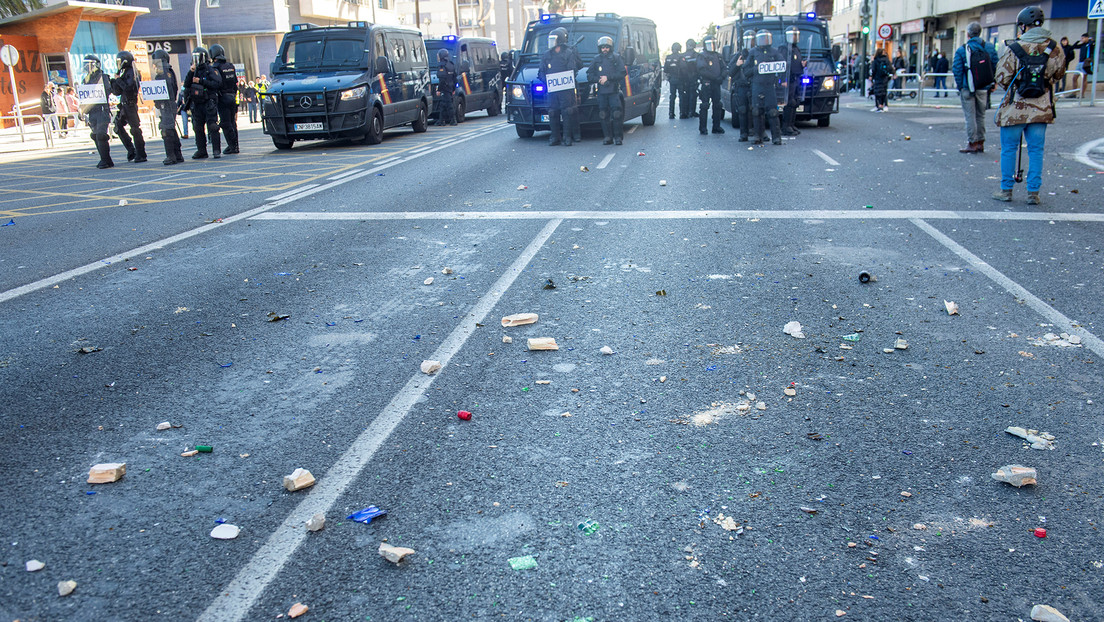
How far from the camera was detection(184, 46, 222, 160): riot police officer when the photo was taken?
16547mm

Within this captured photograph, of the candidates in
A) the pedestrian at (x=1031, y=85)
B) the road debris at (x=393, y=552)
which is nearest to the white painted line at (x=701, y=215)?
the pedestrian at (x=1031, y=85)

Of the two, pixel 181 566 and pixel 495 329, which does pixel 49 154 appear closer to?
pixel 495 329

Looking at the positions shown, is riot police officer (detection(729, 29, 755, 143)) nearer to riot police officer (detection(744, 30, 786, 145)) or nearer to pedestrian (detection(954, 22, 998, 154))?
riot police officer (detection(744, 30, 786, 145))

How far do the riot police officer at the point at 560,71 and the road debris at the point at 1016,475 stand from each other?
45.6 feet

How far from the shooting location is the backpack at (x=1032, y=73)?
29.3 ft

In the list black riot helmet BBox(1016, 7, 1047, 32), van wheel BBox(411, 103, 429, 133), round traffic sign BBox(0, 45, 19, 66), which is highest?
round traffic sign BBox(0, 45, 19, 66)

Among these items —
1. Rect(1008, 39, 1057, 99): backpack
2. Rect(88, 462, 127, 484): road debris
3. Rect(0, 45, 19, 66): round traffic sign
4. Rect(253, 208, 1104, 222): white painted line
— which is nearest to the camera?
Rect(88, 462, 127, 484): road debris

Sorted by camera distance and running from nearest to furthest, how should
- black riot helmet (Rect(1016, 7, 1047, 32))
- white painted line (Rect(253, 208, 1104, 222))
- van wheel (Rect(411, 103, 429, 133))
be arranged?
white painted line (Rect(253, 208, 1104, 222)), black riot helmet (Rect(1016, 7, 1047, 32)), van wheel (Rect(411, 103, 429, 133))

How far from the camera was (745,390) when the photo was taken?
4.50 meters

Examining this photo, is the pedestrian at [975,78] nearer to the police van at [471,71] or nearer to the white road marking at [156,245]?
the white road marking at [156,245]

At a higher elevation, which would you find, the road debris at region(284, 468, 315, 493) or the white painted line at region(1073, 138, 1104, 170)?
the white painted line at region(1073, 138, 1104, 170)

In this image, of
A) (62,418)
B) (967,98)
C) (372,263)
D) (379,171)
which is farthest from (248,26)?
(62,418)

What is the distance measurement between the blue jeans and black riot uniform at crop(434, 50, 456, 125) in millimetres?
18419

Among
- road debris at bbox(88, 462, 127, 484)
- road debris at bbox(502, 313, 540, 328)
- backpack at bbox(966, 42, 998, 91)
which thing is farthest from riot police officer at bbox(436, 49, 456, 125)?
road debris at bbox(88, 462, 127, 484)
